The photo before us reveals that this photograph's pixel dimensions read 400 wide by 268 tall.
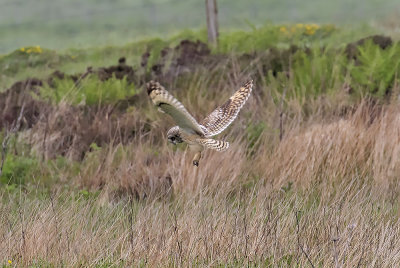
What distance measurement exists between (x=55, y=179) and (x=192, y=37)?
392 inches

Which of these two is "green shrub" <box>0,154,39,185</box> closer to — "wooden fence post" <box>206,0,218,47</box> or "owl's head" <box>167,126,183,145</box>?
"owl's head" <box>167,126,183,145</box>

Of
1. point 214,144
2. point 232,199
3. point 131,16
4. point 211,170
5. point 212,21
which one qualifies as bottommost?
point 232,199

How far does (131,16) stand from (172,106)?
23.8 m

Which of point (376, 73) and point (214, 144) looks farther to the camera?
point (376, 73)

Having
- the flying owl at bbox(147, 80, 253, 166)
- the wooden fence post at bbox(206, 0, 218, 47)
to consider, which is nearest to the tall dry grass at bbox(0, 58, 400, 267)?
the flying owl at bbox(147, 80, 253, 166)

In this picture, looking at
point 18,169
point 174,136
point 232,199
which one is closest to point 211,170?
point 232,199

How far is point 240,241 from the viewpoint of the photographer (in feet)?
17.4

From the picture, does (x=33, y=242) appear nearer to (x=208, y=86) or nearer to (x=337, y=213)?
(x=337, y=213)

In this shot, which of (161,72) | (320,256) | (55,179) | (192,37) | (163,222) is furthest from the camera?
(192,37)

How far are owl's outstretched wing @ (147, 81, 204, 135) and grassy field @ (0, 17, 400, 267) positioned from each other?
4.65ft

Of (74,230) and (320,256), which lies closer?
(320,256)

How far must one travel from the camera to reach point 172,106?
310 cm

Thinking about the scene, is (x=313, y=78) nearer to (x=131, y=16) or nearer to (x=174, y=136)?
(x=174, y=136)

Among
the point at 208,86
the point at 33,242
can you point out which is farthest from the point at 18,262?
the point at 208,86
